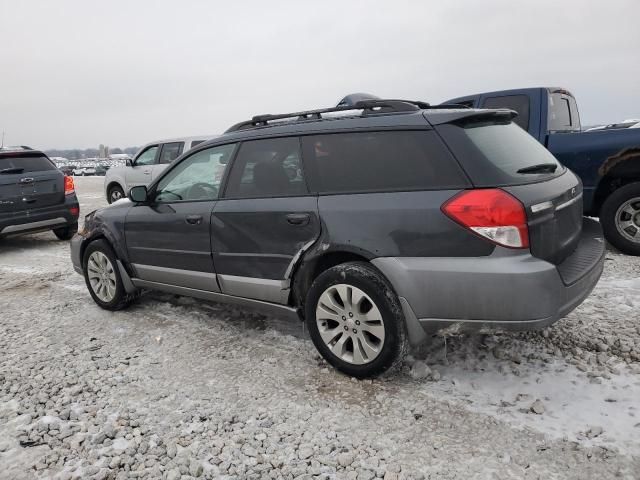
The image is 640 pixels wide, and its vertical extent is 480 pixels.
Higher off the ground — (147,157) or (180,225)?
(147,157)

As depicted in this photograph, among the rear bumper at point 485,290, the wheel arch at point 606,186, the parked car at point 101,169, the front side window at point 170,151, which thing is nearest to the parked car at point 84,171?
the parked car at point 101,169

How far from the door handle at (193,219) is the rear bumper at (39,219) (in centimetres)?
523

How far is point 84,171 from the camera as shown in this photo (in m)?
44.7

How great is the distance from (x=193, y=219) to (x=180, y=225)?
177mm

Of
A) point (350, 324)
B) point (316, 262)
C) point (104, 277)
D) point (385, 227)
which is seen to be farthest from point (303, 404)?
point (104, 277)

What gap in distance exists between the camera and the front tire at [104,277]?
4527 mm

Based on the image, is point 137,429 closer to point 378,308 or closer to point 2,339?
point 378,308

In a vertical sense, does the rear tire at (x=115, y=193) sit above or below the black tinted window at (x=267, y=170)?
below

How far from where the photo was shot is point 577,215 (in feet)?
10.3

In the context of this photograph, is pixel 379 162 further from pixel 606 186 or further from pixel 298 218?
pixel 606 186

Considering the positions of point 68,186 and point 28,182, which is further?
point 68,186

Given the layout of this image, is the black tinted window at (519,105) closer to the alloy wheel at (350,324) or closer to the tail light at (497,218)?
the tail light at (497,218)

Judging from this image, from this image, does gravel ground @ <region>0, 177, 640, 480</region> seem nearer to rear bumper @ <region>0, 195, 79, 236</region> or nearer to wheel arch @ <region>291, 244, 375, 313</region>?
wheel arch @ <region>291, 244, 375, 313</region>

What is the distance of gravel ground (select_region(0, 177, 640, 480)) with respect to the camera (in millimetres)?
2303
